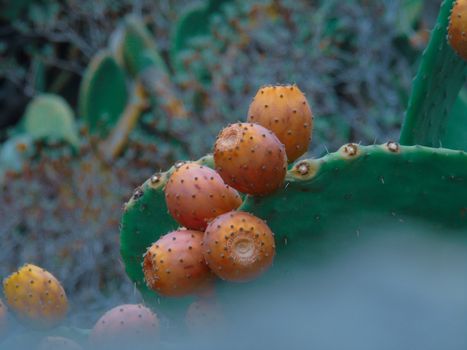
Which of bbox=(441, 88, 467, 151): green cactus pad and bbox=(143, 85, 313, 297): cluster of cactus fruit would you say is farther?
bbox=(441, 88, 467, 151): green cactus pad

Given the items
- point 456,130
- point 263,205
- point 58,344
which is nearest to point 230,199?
point 263,205

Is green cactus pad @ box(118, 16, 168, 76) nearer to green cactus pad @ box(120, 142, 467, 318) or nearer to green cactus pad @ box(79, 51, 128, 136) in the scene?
green cactus pad @ box(79, 51, 128, 136)

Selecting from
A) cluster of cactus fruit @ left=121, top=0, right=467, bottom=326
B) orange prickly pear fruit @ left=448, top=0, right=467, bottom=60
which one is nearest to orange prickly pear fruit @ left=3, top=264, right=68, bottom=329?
cluster of cactus fruit @ left=121, top=0, right=467, bottom=326

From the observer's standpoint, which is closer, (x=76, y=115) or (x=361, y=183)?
(x=361, y=183)

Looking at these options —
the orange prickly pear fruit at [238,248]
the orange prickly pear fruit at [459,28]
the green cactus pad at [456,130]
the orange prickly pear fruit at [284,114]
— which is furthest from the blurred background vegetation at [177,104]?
the orange prickly pear fruit at [238,248]

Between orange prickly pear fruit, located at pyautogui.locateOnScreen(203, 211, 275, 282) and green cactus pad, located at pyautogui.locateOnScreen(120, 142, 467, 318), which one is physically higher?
green cactus pad, located at pyautogui.locateOnScreen(120, 142, 467, 318)

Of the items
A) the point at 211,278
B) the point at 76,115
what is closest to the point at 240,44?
the point at 76,115

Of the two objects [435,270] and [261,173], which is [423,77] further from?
[435,270]
